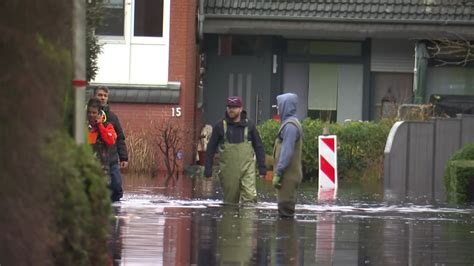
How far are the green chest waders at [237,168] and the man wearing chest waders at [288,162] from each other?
33.4 inches

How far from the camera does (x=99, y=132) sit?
49.3 feet

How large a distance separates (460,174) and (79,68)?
12413mm

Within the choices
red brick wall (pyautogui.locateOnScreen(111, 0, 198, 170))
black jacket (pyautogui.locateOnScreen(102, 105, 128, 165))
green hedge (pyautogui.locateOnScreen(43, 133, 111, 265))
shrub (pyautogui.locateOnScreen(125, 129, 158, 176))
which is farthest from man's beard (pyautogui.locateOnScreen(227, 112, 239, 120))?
red brick wall (pyautogui.locateOnScreen(111, 0, 198, 170))

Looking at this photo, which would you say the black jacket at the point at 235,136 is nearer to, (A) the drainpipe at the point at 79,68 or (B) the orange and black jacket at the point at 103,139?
(B) the orange and black jacket at the point at 103,139

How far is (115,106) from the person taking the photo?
28078 mm

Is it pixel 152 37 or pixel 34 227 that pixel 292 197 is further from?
pixel 152 37

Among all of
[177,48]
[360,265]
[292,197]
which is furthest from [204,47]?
[360,265]

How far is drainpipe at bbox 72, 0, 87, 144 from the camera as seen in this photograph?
8.31m

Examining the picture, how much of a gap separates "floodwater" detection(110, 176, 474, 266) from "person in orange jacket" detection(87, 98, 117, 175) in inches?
31.3

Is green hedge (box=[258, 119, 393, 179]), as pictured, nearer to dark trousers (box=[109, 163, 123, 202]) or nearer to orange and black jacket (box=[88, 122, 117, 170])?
dark trousers (box=[109, 163, 123, 202])

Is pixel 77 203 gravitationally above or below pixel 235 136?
below

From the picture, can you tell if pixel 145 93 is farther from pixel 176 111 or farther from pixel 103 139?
pixel 103 139

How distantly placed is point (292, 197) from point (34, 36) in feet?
28.3

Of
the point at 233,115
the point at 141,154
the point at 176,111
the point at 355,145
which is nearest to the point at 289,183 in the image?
the point at 233,115
